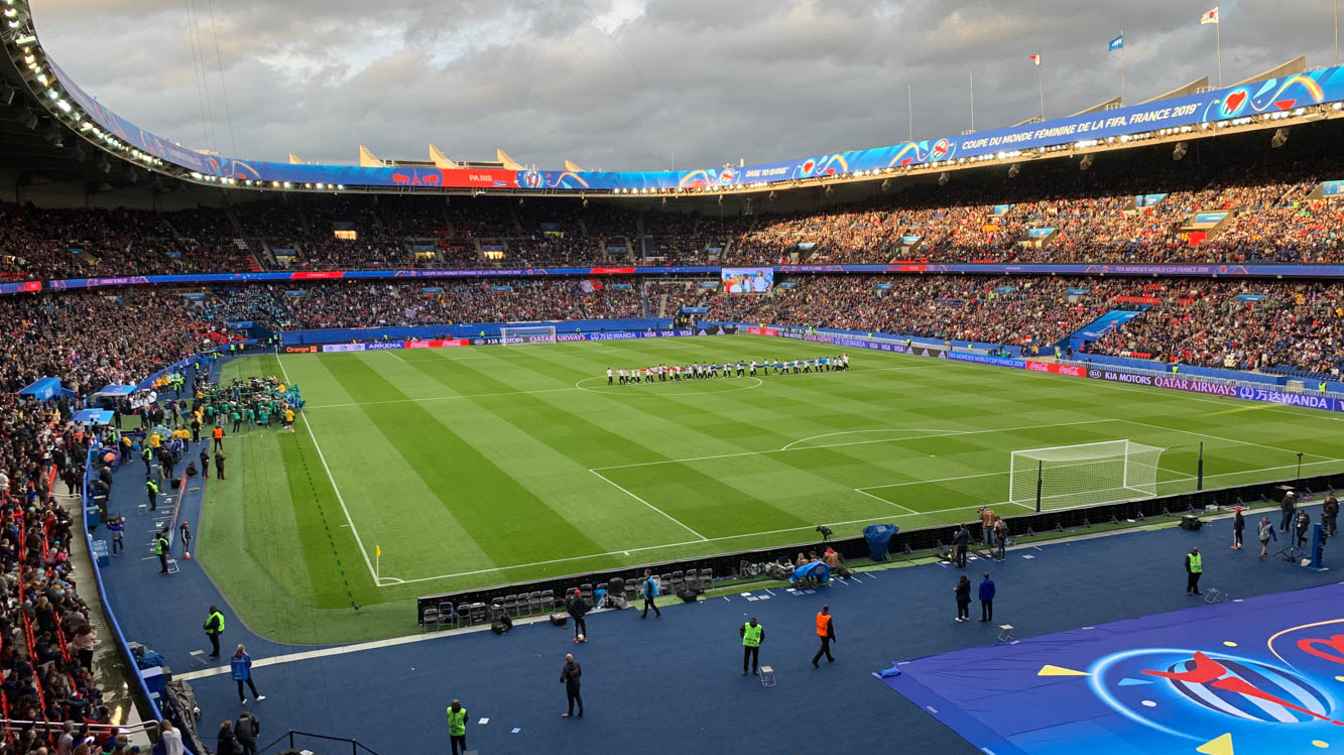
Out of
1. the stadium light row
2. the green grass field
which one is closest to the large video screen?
the stadium light row

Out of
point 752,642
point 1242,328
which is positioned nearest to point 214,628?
point 752,642

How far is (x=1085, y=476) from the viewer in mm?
27656

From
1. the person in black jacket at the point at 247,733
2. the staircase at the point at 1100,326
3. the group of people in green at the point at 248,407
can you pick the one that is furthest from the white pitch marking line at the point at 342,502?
the staircase at the point at 1100,326

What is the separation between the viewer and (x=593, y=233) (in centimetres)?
10019

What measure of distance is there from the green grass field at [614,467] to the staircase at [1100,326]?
6.98 m

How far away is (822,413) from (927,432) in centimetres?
552

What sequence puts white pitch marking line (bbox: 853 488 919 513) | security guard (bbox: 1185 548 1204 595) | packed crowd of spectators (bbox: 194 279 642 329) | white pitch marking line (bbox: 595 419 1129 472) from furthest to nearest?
packed crowd of spectators (bbox: 194 279 642 329) < white pitch marking line (bbox: 595 419 1129 472) < white pitch marking line (bbox: 853 488 919 513) < security guard (bbox: 1185 548 1204 595)

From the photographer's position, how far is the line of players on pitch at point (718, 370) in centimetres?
→ 5159

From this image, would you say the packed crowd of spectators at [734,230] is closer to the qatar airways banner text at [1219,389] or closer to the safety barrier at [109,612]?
the qatar airways banner text at [1219,389]

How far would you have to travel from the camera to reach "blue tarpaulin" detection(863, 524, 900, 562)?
21.4 meters

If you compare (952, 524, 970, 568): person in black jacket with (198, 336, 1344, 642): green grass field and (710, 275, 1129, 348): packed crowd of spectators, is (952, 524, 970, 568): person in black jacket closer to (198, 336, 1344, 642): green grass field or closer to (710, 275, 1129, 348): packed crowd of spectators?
(198, 336, 1344, 642): green grass field

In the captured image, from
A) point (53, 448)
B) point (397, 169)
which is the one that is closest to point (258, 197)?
point (397, 169)

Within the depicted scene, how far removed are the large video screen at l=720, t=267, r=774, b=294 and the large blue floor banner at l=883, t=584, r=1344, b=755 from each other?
7587cm

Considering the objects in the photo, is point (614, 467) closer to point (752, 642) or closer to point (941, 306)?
point (752, 642)
